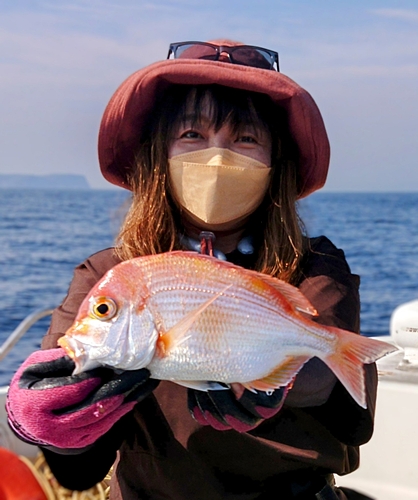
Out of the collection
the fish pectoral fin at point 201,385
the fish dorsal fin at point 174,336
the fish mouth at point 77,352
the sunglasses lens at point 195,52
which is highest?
the sunglasses lens at point 195,52

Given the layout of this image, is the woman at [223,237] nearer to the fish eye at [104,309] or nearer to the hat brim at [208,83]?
the hat brim at [208,83]

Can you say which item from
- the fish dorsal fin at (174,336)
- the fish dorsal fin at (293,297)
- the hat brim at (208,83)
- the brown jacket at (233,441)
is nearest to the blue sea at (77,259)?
the hat brim at (208,83)

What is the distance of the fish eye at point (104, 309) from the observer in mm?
1576

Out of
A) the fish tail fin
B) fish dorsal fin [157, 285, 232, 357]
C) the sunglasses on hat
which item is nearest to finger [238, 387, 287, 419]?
the fish tail fin

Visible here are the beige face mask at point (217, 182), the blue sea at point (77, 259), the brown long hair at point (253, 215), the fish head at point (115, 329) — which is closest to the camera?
the fish head at point (115, 329)

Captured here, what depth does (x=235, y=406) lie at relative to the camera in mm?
1776

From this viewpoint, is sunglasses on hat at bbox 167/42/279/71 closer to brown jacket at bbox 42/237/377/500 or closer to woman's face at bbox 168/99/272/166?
woman's face at bbox 168/99/272/166

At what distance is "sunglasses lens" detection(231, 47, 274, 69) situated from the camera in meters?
2.24

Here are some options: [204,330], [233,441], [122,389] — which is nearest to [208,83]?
[204,330]

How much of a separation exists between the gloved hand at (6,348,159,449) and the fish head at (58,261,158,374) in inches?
3.9

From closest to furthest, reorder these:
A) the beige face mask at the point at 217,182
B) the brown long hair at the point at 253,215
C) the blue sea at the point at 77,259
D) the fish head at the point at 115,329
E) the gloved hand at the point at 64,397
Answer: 1. the fish head at the point at 115,329
2. the gloved hand at the point at 64,397
3. the beige face mask at the point at 217,182
4. the brown long hair at the point at 253,215
5. the blue sea at the point at 77,259

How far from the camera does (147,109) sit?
2252 millimetres

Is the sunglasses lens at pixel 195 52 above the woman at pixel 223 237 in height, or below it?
above

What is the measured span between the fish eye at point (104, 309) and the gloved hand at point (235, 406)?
0.35 m
